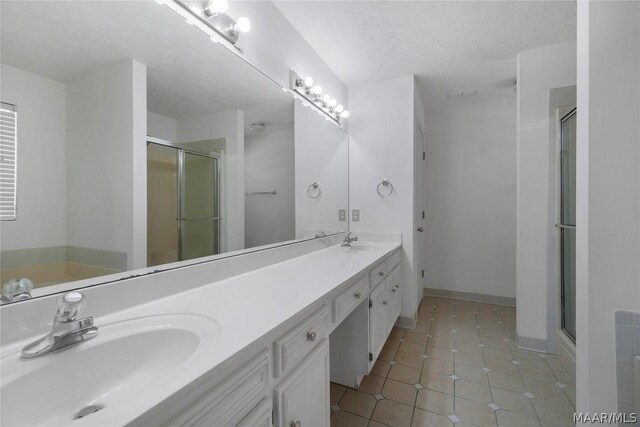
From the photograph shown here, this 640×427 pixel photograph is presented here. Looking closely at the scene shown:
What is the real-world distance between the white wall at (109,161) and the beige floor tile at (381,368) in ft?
5.51

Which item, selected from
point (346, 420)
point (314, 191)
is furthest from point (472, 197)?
point (346, 420)

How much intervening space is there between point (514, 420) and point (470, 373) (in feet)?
1.40

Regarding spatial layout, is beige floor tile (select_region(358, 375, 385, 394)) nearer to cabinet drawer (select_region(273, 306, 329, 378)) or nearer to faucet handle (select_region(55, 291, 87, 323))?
cabinet drawer (select_region(273, 306, 329, 378))

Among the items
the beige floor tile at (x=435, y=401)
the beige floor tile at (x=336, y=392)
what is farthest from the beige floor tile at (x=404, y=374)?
the beige floor tile at (x=336, y=392)

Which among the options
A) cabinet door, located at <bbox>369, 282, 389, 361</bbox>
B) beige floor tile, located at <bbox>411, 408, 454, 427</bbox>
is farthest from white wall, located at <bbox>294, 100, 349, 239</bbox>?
beige floor tile, located at <bbox>411, 408, 454, 427</bbox>

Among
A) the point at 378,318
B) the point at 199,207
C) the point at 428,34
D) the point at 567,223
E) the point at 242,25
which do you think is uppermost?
the point at 428,34

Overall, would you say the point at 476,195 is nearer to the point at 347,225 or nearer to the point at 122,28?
the point at 347,225

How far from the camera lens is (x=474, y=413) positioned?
155 centimetres

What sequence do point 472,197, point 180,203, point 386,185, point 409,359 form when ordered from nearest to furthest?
point 180,203 < point 409,359 < point 386,185 < point 472,197

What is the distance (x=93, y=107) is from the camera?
0.84 metres

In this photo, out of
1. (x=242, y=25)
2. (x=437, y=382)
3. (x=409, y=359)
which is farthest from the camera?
(x=409, y=359)

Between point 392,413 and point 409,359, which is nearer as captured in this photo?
point 392,413

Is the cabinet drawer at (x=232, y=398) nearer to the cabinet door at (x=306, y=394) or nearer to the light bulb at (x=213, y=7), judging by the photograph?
the cabinet door at (x=306, y=394)

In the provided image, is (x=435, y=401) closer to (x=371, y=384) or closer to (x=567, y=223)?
(x=371, y=384)
